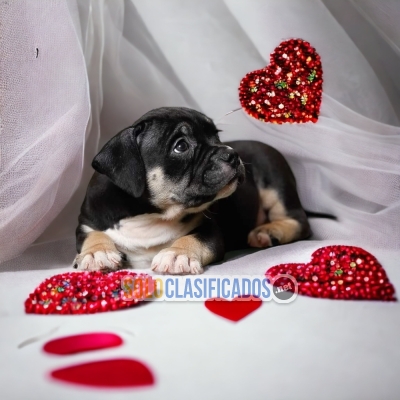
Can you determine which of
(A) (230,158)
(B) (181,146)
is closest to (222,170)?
(A) (230,158)

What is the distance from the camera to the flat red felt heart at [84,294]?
6.40 ft

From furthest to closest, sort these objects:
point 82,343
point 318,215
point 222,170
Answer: point 318,215 → point 222,170 → point 82,343

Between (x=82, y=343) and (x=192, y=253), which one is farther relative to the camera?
(x=192, y=253)

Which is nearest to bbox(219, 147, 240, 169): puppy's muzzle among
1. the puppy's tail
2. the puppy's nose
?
the puppy's nose

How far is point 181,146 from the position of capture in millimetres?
2482

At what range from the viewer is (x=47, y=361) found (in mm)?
1615

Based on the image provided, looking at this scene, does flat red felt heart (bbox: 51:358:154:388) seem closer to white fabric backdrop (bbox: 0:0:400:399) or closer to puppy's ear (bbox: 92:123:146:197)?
white fabric backdrop (bbox: 0:0:400:399)

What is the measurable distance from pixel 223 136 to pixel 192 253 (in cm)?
118

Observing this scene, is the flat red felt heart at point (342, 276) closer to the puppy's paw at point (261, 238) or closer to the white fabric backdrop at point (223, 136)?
the white fabric backdrop at point (223, 136)

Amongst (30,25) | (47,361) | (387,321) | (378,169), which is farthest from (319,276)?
(30,25)

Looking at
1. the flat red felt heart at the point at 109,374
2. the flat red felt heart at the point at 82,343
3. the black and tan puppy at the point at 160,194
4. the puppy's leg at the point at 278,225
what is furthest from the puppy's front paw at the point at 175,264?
the puppy's leg at the point at 278,225

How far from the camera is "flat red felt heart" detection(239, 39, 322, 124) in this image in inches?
106

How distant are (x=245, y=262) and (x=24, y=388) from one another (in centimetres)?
121

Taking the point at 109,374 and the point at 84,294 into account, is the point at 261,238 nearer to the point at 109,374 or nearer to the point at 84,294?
the point at 84,294
